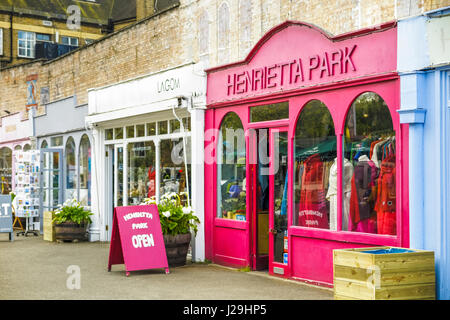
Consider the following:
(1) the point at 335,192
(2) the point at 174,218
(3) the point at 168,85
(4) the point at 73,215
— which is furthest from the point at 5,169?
(1) the point at 335,192

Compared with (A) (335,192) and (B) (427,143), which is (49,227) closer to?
(A) (335,192)

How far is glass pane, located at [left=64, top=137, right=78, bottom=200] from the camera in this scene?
59.1 ft

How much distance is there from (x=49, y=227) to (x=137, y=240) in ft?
21.9

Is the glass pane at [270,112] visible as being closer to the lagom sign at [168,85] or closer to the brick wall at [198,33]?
the brick wall at [198,33]

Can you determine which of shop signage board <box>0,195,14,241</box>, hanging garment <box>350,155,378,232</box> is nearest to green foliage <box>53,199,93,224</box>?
shop signage board <box>0,195,14,241</box>

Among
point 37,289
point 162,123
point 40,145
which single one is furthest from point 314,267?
point 40,145

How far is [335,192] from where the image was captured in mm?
9289

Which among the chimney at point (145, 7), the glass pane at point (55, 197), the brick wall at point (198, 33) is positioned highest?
the chimney at point (145, 7)

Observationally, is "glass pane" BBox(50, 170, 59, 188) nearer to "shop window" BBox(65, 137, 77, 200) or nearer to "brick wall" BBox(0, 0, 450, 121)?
"shop window" BBox(65, 137, 77, 200)

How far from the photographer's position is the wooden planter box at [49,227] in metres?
16.3

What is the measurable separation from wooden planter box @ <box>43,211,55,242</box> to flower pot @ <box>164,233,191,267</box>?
19.5 feet

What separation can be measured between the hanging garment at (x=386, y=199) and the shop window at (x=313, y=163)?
0.99m

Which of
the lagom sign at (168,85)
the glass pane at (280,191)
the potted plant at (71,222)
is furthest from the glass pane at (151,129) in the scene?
the glass pane at (280,191)
